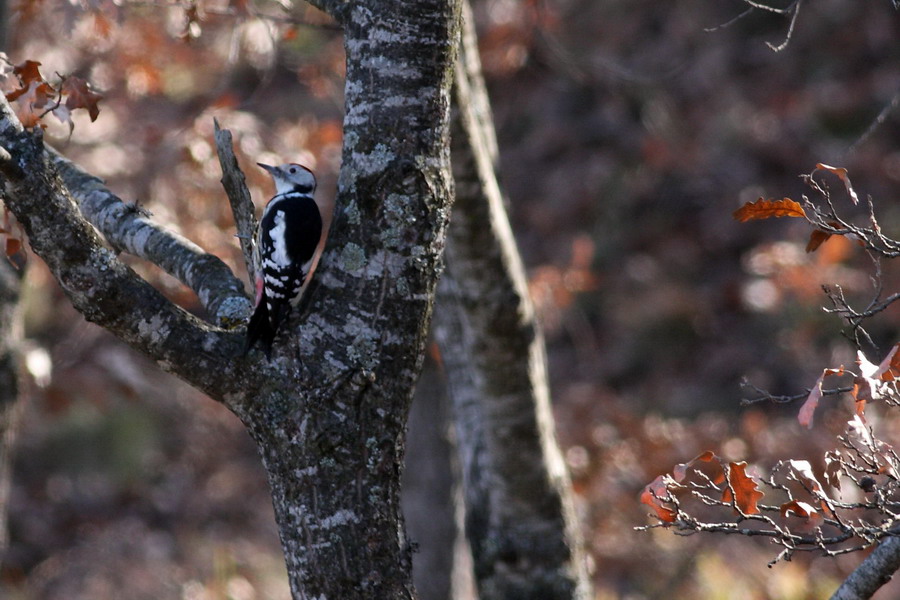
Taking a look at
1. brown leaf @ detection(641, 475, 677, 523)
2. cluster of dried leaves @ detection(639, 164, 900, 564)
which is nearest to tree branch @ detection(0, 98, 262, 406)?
brown leaf @ detection(641, 475, 677, 523)

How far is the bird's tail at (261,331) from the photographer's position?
7.93 ft

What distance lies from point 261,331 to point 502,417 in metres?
1.59

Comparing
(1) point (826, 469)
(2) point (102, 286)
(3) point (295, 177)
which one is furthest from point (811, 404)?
(3) point (295, 177)

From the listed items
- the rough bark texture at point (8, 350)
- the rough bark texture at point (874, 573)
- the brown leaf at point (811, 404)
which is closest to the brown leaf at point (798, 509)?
the brown leaf at point (811, 404)

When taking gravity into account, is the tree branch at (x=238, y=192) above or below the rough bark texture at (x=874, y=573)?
above

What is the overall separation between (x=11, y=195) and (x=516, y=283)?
209 cm

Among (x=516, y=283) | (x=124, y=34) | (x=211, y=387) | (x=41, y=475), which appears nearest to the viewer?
(x=211, y=387)

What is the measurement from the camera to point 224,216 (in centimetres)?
592

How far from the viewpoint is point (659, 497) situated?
2.28 metres

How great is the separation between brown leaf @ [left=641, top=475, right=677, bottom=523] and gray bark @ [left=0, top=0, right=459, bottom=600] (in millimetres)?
652

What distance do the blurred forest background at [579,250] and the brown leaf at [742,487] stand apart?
99.6 inches

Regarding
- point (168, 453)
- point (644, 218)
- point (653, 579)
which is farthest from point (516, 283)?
point (644, 218)

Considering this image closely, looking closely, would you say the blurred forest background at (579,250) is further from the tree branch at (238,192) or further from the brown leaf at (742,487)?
the brown leaf at (742,487)

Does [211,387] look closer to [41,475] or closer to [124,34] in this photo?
[124,34]
